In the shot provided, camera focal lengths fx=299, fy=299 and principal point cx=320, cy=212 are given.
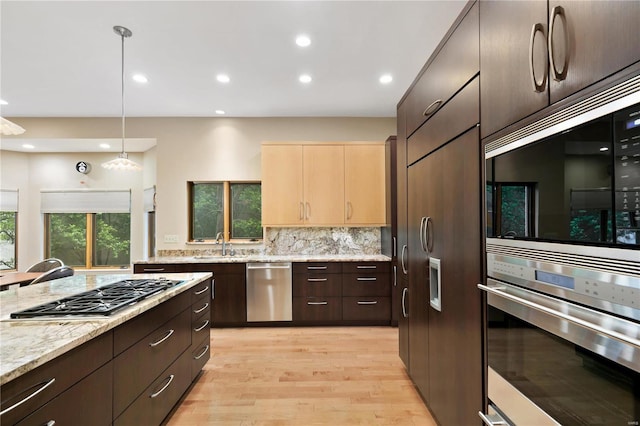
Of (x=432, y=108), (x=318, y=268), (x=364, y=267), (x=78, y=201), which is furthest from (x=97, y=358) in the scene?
(x=78, y=201)

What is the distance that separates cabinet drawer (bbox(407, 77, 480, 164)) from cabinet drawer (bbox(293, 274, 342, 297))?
7.38 ft

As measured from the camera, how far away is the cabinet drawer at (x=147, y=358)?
1.46m

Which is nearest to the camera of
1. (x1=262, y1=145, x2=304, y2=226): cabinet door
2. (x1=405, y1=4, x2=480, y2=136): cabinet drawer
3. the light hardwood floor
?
(x1=405, y1=4, x2=480, y2=136): cabinet drawer

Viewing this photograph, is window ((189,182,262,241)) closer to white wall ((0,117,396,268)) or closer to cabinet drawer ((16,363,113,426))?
white wall ((0,117,396,268))

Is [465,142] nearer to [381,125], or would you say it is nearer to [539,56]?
[539,56]

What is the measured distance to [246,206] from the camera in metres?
4.70

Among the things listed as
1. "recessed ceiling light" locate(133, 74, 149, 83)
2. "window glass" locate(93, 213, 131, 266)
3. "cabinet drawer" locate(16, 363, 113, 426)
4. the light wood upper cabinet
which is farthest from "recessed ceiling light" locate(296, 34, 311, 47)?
"window glass" locate(93, 213, 131, 266)

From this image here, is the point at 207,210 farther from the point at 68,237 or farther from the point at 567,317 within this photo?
the point at 567,317

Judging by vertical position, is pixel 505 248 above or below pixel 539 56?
below

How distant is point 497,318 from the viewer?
1.22 m

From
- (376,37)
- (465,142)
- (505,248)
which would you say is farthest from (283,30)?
(505,248)

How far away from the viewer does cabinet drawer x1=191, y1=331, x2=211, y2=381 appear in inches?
95.3

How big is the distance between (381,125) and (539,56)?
3.79 metres

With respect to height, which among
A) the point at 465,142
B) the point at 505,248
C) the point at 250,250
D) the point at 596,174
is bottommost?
the point at 250,250
